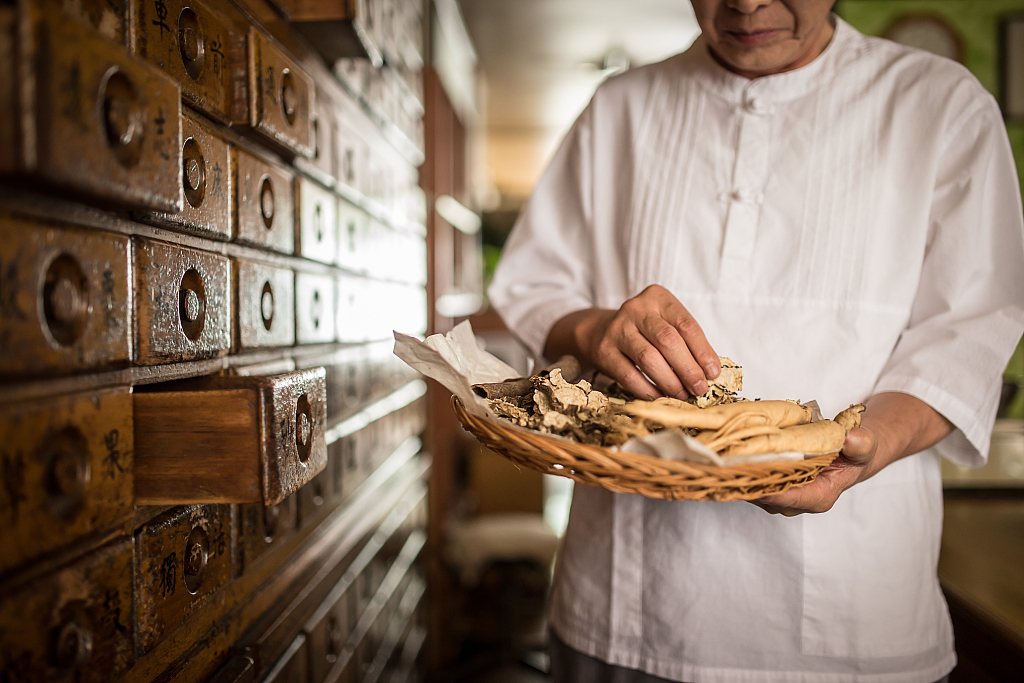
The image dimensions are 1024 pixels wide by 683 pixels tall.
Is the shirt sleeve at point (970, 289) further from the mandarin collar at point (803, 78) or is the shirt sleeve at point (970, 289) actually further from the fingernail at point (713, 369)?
the fingernail at point (713, 369)

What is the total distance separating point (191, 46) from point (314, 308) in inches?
19.8

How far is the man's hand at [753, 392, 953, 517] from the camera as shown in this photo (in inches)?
26.9

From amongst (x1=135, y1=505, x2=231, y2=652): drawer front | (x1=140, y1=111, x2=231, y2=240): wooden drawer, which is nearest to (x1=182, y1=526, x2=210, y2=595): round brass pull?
(x1=135, y1=505, x2=231, y2=652): drawer front

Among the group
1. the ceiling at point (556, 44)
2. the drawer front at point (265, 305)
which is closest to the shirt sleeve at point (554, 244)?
the drawer front at point (265, 305)

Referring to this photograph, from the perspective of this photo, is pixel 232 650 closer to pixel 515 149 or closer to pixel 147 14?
pixel 147 14

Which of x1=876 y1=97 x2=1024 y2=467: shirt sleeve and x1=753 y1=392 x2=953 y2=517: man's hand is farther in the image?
x1=876 y1=97 x2=1024 y2=467: shirt sleeve

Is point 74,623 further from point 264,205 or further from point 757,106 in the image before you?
point 757,106

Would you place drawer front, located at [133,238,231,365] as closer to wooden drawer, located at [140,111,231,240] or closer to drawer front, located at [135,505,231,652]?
wooden drawer, located at [140,111,231,240]

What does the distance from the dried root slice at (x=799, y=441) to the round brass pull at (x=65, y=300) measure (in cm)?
57

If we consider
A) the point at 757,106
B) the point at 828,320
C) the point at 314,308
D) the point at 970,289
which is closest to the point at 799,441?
the point at 828,320

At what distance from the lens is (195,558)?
2.38 feet

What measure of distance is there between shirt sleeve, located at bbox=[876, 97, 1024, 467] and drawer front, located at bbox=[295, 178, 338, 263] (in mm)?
920

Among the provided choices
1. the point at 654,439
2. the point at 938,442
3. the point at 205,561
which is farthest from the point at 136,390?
the point at 938,442

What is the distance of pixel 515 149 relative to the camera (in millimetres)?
6340
